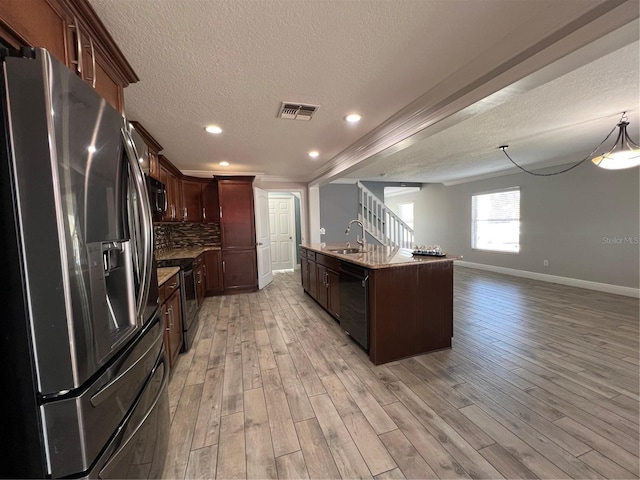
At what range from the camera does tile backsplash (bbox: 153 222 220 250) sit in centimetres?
486

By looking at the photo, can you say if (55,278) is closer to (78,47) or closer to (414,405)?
(78,47)

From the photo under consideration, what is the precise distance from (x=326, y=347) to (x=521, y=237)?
5427 millimetres

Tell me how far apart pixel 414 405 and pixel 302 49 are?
247cm

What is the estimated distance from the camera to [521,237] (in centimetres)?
573

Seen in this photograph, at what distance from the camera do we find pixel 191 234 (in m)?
5.14

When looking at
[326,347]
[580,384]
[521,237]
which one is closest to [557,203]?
[521,237]

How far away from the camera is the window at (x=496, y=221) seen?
5879 mm

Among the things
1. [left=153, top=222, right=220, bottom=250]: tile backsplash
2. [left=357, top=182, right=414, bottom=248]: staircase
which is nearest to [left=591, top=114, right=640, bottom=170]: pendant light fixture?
[left=357, top=182, right=414, bottom=248]: staircase

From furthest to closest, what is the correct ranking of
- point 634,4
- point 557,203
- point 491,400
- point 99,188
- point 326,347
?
point 557,203, point 326,347, point 491,400, point 634,4, point 99,188

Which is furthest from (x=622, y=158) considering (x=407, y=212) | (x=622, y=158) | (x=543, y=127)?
(x=407, y=212)

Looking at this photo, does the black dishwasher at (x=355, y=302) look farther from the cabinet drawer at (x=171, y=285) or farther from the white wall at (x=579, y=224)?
the white wall at (x=579, y=224)

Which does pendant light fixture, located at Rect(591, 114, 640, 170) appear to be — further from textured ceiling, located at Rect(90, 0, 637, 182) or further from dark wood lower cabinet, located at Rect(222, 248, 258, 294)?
dark wood lower cabinet, located at Rect(222, 248, 258, 294)

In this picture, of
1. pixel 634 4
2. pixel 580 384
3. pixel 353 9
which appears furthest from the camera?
pixel 580 384

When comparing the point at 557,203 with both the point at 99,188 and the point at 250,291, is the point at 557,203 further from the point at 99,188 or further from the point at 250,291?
the point at 99,188
